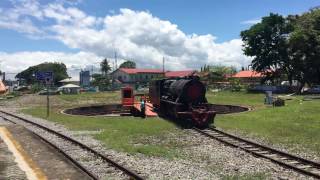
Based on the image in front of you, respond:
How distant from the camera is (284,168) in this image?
15.0m

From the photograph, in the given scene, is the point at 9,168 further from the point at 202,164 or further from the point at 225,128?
the point at 225,128

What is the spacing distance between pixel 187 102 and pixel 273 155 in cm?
1276

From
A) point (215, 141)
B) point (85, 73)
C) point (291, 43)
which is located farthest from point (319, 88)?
point (85, 73)

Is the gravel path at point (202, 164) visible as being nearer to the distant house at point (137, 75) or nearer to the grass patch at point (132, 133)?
the grass patch at point (132, 133)

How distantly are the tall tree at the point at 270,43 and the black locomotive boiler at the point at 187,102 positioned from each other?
50.8 m

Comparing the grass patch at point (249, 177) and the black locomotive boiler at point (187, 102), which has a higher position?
the black locomotive boiler at point (187, 102)

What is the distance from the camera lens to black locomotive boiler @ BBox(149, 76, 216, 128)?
91.5 ft

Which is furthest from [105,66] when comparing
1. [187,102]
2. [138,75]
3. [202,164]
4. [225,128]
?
[202,164]

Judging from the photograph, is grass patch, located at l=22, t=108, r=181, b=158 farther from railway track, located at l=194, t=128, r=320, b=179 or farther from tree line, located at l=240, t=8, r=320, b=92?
tree line, located at l=240, t=8, r=320, b=92

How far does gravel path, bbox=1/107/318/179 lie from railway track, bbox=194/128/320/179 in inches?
9.0

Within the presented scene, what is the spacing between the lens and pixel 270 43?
83250 millimetres

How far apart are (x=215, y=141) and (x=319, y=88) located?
5488 cm

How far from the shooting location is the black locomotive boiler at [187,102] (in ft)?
91.5

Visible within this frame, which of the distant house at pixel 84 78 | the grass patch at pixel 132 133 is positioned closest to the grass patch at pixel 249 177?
the grass patch at pixel 132 133
